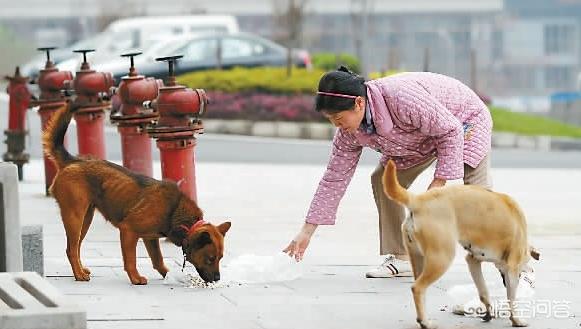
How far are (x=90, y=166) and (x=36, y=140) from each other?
10.9m

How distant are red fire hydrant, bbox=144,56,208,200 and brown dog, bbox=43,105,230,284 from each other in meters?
1.26

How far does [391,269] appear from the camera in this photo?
25.8 feet

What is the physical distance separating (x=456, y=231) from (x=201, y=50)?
20.7 m

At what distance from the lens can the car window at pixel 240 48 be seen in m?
26.8

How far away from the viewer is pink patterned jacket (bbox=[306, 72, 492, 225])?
7.12 metres

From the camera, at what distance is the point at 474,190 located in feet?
20.4

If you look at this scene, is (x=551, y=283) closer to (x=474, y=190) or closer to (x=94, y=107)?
(x=474, y=190)

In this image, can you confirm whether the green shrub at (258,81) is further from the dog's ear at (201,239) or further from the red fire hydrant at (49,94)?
the dog's ear at (201,239)

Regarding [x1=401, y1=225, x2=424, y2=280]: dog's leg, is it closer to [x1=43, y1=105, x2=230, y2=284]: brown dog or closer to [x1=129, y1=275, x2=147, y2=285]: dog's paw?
[x1=43, y1=105, x2=230, y2=284]: brown dog

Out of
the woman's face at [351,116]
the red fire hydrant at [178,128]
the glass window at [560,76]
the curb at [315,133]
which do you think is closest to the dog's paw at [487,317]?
the woman's face at [351,116]

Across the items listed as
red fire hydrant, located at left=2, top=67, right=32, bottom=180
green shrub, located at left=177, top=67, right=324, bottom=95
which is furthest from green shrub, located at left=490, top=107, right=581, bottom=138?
red fire hydrant, located at left=2, top=67, right=32, bottom=180

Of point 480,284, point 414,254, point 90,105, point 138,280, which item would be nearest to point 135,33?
point 90,105

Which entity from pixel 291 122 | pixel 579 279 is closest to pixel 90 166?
pixel 579 279

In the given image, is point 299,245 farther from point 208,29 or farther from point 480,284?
point 208,29
